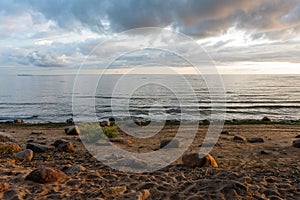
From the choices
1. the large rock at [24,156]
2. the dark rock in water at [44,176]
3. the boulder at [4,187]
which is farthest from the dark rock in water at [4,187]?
the large rock at [24,156]

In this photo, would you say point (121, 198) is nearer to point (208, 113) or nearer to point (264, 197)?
point (264, 197)

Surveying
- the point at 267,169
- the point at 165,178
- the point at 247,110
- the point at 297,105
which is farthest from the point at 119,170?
the point at 297,105

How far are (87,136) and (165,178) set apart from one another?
20.5 feet

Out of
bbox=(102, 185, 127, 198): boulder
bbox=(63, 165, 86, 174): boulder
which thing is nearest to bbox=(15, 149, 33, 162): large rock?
bbox=(63, 165, 86, 174): boulder

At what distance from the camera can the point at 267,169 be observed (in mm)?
7613

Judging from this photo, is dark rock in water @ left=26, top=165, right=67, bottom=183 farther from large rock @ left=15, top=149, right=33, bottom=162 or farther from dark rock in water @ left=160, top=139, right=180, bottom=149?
dark rock in water @ left=160, top=139, right=180, bottom=149

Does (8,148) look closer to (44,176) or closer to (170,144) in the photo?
(44,176)

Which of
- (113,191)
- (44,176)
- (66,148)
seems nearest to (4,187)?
(44,176)

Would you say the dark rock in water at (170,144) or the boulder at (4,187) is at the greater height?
the boulder at (4,187)

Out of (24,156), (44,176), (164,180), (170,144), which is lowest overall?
(170,144)

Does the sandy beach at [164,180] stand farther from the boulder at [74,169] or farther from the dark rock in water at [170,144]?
the dark rock in water at [170,144]

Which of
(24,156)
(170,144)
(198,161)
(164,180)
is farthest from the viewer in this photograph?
(170,144)

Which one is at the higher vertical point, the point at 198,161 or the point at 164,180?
the point at 198,161

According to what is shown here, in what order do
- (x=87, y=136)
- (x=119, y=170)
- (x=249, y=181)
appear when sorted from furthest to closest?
(x=87, y=136)
(x=119, y=170)
(x=249, y=181)
